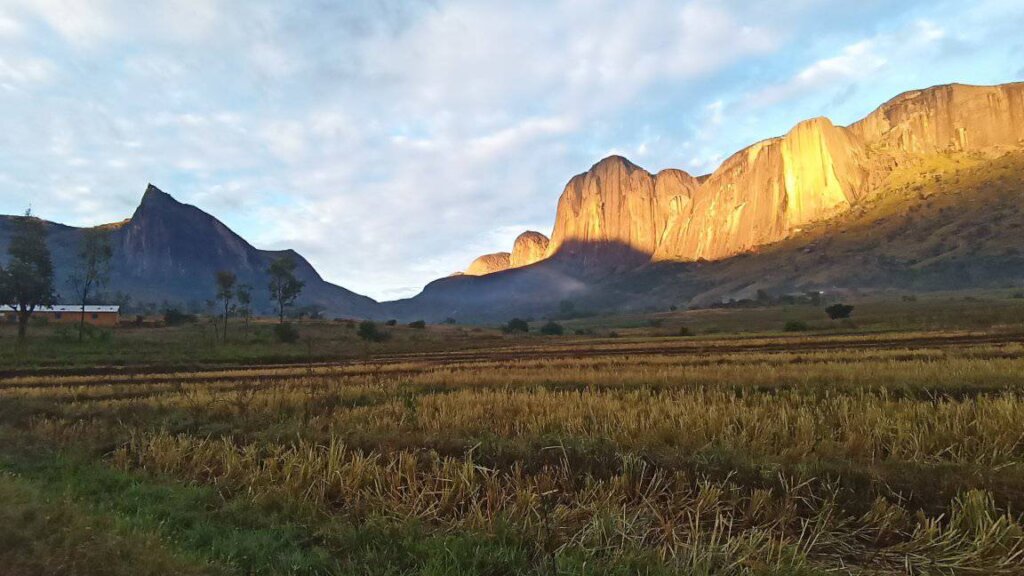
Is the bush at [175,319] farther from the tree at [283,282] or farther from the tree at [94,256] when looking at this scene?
the tree at [94,256]

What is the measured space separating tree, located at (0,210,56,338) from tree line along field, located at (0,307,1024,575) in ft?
176

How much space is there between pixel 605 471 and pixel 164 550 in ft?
17.6

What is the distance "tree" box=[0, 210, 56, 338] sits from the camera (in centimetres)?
5012

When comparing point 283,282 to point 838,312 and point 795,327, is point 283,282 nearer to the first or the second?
point 795,327

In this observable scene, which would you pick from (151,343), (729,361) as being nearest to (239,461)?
(729,361)

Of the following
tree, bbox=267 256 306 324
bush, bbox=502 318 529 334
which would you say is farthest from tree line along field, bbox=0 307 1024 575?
bush, bbox=502 318 529 334

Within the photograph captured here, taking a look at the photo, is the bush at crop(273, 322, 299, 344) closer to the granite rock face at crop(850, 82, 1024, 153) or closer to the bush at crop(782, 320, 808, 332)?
the bush at crop(782, 320, 808, 332)

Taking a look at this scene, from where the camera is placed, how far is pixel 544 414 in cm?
1111

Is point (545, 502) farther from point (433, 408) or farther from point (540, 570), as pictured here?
point (433, 408)

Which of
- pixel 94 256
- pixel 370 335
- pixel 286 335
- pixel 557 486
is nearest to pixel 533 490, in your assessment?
pixel 557 486

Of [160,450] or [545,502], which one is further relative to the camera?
[160,450]

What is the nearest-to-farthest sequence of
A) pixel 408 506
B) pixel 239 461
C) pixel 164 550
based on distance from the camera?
pixel 164 550 → pixel 408 506 → pixel 239 461

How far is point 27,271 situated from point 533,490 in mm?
67545

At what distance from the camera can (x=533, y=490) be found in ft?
21.6
